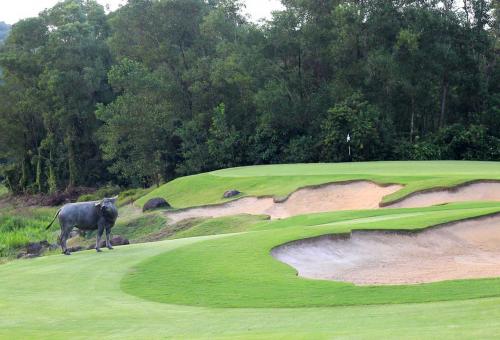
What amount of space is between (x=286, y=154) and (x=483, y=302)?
142 ft

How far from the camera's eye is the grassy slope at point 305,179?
27266mm

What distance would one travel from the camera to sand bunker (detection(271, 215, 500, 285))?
1517 cm

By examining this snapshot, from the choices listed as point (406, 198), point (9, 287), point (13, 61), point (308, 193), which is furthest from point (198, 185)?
point (13, 61)

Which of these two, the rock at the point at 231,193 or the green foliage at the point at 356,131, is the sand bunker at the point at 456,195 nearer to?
the rock at the point at 231,193

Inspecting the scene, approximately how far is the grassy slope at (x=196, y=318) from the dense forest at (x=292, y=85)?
38091 mm

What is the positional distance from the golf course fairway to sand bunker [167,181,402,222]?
8395 mm

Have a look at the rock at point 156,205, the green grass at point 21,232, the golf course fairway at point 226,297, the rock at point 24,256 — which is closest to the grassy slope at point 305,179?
the rock at point 156,205

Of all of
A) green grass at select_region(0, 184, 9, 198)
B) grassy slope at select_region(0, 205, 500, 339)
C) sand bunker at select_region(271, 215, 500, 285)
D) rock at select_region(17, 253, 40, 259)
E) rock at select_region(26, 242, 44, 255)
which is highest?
grassy slope at select_region(0, 205, 500, 339)

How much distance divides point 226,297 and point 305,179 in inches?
829

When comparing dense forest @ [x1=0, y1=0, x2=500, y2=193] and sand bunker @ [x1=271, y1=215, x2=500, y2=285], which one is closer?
sand bunker @ [x1=271, y1=215, x2=500, y2=285]

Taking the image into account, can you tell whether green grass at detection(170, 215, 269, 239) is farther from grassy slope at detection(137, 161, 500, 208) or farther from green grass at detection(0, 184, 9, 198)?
green grass at detection(0, 184, 9, 198)

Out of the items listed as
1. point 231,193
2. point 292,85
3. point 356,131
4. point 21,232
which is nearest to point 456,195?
point 231,193

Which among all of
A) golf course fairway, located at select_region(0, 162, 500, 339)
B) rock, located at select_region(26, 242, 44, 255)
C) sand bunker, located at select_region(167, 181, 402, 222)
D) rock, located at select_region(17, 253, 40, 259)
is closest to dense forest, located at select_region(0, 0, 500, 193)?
sand bunker, located at select_region(167, 181, 402, 222)

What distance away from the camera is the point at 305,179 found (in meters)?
32.2
